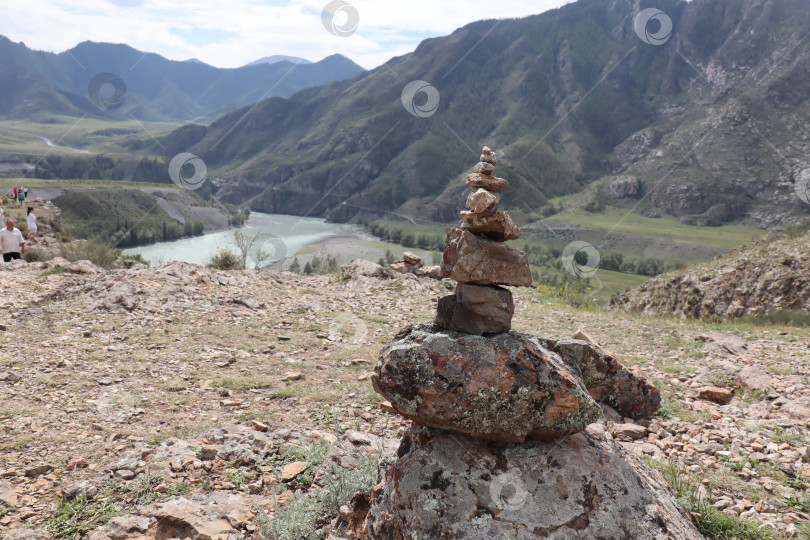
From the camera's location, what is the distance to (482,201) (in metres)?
4.98

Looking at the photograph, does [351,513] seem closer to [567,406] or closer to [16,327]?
[567,406]

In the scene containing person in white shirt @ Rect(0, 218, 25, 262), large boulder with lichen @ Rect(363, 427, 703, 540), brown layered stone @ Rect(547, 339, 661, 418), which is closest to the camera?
large boulder with lichen @ Rect(363, 427, 703, 540)

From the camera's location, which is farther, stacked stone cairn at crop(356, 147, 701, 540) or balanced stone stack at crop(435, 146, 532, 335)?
balanced stone stack at crop(435, 146, 532, 335)

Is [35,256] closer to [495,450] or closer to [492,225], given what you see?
[492,225]

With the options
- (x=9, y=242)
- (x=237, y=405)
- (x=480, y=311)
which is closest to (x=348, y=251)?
(x=9, y=242)

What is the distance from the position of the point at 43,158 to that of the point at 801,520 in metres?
245

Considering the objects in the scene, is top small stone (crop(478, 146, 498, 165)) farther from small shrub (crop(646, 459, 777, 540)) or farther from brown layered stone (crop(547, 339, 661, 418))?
small shrub (crop(646, 459, 777, 540))

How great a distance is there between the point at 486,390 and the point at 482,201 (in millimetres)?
2057

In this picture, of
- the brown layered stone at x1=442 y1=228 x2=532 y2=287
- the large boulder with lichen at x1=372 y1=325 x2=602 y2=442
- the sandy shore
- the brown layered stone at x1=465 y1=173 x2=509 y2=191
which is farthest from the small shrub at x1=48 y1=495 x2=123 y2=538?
the sandy shore

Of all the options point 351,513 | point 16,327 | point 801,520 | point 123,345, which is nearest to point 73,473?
point 351,513

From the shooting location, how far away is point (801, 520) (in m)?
4.71

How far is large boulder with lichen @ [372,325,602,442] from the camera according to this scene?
14.1 ft

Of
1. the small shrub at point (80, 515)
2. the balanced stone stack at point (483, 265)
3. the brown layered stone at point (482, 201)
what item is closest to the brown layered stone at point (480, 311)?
the balanced stone stack at point (483, 265)

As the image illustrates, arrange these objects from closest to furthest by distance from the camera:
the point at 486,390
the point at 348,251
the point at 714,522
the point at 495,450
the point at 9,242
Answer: the point at 486,390
the point at 495,450
the point at 714,522
the point at 9,242
the point at 348,251
